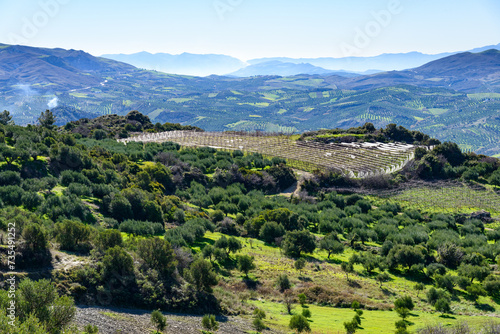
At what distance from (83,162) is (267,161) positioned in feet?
132

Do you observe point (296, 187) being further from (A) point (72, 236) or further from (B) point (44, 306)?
(B) point (44, 306)

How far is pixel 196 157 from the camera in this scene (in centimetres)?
7869

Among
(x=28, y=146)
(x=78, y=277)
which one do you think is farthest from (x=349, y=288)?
(x=28, y=146)

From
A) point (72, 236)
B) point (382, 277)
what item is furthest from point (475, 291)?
point (72, 236)

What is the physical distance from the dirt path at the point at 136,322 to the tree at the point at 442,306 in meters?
13.3

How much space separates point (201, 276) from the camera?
26.5 meters

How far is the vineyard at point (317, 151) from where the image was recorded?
81.2 m

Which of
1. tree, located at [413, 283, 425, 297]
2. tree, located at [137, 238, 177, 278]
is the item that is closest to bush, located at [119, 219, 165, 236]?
tree, located at [137, 238, 177, 278]

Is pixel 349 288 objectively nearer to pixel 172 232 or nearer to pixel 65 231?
pixel 172 232

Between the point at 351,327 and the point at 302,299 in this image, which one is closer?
the point at 351,327

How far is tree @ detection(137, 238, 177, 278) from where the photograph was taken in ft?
88.1

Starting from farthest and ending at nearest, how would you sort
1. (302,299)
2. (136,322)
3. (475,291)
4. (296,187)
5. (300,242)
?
(296,187) → (300,242) → (475,291) → (302,299) → (136,322)

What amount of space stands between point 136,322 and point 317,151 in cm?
7678

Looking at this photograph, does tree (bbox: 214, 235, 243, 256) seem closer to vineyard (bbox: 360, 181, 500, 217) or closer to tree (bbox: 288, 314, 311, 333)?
tree (bbox: 288, 314, 311, 333)
